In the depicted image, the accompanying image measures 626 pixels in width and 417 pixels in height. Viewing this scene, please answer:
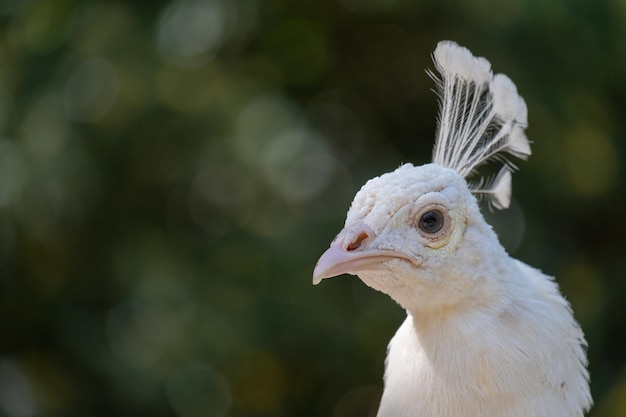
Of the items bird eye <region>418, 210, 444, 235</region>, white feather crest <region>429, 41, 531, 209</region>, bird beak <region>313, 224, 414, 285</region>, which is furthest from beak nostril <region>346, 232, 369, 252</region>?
white feather crest <region>429, 41, 531, 209</region>

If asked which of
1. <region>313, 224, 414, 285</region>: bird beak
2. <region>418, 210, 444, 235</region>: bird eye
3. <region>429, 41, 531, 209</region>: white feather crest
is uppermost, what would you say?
<region>429, 41, 531, 209</region>: white feather crest

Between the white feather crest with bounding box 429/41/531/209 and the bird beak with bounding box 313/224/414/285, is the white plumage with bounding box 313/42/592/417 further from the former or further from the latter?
the white feather crest with bounding box 429/41/531/209

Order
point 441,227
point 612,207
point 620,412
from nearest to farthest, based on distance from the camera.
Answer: point 441,227 < point 620,412 < point 612,207

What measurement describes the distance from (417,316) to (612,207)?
7.26ft

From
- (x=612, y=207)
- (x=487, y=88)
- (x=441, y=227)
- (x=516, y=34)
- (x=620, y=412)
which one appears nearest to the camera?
(x=441, y=227)

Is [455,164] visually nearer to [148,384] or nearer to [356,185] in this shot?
[356,185]

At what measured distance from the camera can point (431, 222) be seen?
165 centimetres

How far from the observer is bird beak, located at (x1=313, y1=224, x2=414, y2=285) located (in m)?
1.57

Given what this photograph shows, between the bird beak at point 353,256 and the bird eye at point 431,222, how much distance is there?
0.07 m

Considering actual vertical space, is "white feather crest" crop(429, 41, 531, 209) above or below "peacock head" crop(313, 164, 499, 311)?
above

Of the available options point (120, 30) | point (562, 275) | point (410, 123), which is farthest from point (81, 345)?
point (562, 275)

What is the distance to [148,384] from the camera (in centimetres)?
345

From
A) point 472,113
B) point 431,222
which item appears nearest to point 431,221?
point 431,222

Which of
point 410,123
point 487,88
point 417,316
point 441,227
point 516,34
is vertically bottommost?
point 417,316
